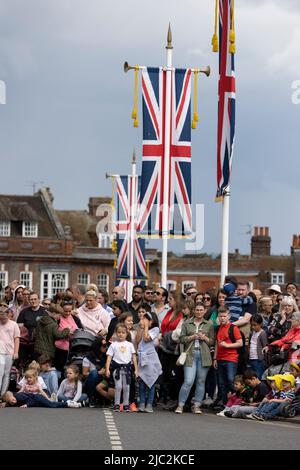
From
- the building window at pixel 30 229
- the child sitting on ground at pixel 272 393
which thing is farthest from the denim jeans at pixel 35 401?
the building window at pixel 30 229

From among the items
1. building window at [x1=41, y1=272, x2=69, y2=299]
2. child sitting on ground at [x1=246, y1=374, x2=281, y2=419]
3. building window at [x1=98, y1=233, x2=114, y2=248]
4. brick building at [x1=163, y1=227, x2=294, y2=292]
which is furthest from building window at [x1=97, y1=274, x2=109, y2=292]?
child sitting on ground at [x1=246, y1=374, x2=281, y2=419]

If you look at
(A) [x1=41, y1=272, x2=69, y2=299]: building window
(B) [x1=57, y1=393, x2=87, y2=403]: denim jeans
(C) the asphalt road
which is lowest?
(C) the asphalt road

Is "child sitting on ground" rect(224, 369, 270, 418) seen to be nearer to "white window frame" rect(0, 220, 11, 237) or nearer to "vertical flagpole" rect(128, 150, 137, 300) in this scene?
"vertical flagpole" rect(128, 150, 137, 300)

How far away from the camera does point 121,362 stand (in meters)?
23.6

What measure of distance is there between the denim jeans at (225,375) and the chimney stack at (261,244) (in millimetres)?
88304

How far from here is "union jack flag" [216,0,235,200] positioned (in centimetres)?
2847

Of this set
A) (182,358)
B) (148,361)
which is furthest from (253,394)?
(148,361)

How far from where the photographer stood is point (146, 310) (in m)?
24.0

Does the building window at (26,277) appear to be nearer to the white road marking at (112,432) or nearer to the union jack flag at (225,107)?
the union jack flag at (225,107)

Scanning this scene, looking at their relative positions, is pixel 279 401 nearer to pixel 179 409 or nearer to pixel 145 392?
pixel 179 409

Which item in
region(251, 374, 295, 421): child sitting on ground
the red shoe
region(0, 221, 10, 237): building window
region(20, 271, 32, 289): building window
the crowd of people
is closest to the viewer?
region(251, 374, 295, 421): child sitting on ground

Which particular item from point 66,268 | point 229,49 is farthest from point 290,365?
point 66,268

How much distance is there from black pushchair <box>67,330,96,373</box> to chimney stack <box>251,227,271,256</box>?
86676mm

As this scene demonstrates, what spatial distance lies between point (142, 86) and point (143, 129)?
3.31 feet
